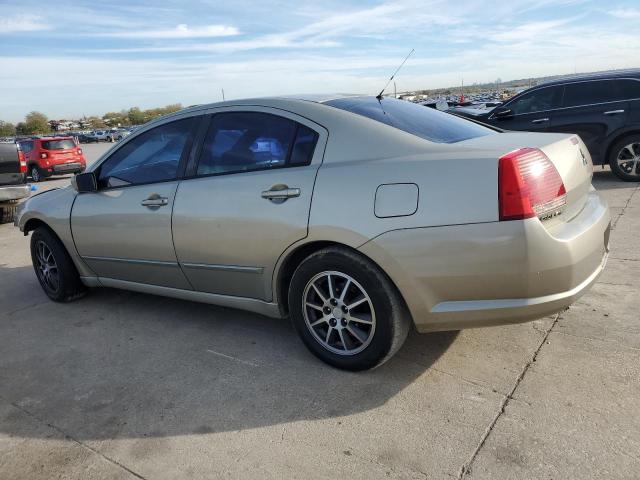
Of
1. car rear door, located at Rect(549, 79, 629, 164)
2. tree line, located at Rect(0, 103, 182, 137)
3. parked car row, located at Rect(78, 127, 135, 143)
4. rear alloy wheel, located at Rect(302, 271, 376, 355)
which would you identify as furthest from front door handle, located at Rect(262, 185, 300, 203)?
tree line, located at Rect(0, 103, 182, 137)

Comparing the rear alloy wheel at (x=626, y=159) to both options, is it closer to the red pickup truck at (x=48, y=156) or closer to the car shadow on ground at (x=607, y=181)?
the car shadow on ground at (x=607, y=181)

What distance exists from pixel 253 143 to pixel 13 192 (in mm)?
7441

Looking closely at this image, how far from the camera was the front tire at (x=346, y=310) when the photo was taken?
2828 mm

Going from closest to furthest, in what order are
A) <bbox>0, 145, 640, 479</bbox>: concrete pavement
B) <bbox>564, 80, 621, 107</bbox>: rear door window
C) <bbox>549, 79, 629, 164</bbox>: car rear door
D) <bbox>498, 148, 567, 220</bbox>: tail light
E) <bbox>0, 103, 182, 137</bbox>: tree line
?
<bbox>0, 145, 640, 479</bbox>: concrete pavement, <bbox>498, 148, 567, 220</bbox>: tail light, <bbox>549, 79, 629, 164</bbox>: car rear door, <bbox>564, 80, 621, 107</bbox>: rear door window, <bbox>0, 103, 182, 137</bbox>: tree line

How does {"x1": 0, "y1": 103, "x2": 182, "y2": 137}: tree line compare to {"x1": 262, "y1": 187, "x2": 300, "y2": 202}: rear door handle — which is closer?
{"x1": 262, "y1": 187, "x2": 300, "y2": 202}: rear door handle

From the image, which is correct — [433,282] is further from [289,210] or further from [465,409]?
[289,210]

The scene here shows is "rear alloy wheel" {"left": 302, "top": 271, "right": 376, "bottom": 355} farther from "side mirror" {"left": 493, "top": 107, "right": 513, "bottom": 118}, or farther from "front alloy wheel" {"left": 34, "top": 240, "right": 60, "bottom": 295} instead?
"side mirror" {"left": 493, "top": 107, "right": 513, "bottom": 118}

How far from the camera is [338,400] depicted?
2834 mm

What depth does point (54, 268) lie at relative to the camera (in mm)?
4738

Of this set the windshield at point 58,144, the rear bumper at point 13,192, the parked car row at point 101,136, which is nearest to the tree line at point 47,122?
the parked car row at point 101,136

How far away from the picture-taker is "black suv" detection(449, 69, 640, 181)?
789 cm

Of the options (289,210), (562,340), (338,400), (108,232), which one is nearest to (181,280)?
(108,232)

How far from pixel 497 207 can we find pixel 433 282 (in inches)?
19.0

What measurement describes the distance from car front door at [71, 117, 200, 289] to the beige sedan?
0.05ft
